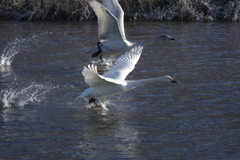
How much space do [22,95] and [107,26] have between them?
3.32 m

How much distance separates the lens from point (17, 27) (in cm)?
2072

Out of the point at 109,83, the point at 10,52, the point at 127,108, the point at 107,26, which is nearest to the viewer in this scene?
the point at 109,83

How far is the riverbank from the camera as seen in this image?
2278 centimetres

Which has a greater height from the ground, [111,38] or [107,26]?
[107,26]

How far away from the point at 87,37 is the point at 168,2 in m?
7.06

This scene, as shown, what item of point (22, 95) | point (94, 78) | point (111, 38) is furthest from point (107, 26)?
point (94, 78)

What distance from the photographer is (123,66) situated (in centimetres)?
951

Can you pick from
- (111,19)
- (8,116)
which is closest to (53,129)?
(8,116)

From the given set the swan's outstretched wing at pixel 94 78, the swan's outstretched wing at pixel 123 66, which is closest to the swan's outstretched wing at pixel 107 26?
the swan's outstretched wing at pixel 123 66

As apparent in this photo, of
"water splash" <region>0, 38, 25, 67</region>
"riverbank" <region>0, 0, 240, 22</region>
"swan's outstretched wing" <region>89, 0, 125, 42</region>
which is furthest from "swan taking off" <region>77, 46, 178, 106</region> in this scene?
"riverbank" <region>0, 0, 240, 22</region>

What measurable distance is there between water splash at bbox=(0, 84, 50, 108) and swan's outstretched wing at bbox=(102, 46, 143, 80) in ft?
5.33

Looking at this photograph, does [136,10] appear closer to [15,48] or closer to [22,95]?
[15,48]

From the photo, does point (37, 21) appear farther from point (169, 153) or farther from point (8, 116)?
point (169, 153)

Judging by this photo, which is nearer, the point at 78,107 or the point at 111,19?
the point at 78,107
